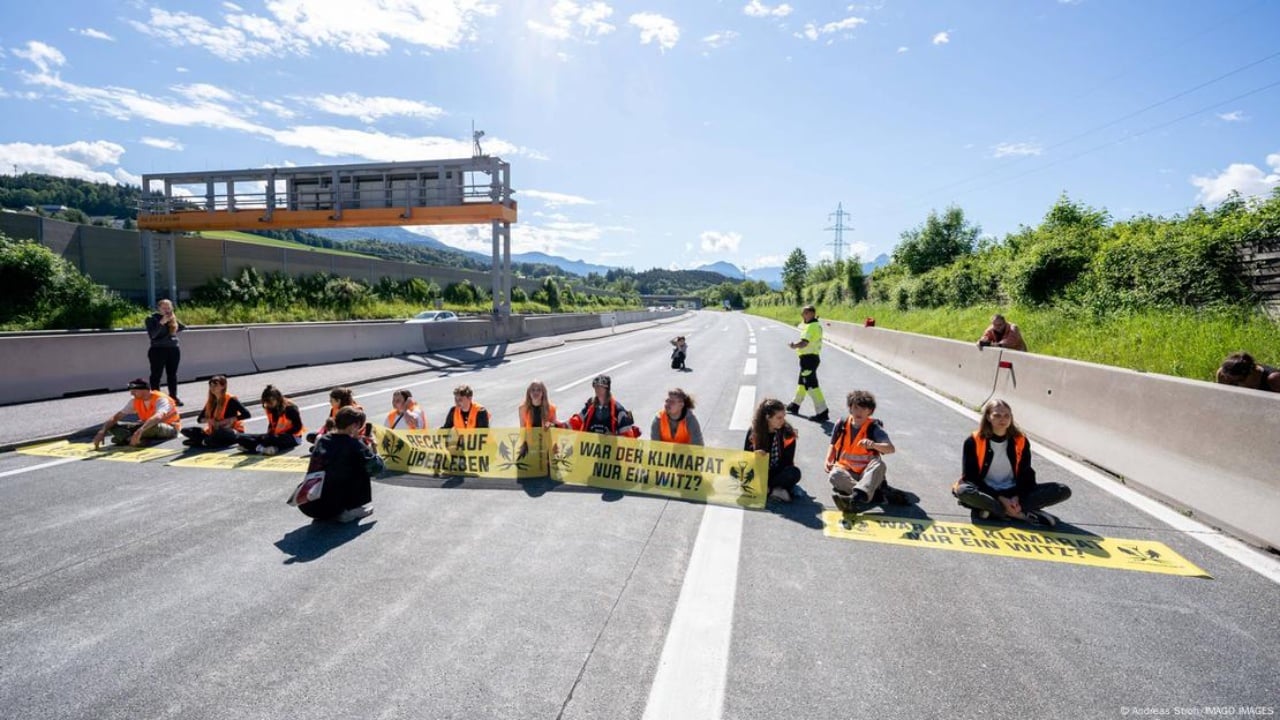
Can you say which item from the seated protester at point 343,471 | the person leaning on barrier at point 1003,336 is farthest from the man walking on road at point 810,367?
the seated protester at point 343,471

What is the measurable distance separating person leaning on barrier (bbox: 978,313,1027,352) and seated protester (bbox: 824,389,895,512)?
538 cm

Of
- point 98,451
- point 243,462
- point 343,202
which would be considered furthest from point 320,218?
point 243,462

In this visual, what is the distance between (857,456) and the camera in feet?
18.6

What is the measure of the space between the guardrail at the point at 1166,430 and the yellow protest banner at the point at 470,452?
20.0 feet

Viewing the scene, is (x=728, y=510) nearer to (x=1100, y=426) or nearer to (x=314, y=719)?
(x=314, y=719)

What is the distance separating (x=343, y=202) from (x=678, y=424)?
1013 inches

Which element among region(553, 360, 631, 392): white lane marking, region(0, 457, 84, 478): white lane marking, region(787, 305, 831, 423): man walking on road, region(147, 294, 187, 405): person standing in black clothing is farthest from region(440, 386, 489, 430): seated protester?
region(147, 294, 187, 405): person standing in black clothing

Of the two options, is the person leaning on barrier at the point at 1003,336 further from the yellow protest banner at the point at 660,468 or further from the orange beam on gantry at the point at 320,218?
the orange beam on gantry at the point at 320,218

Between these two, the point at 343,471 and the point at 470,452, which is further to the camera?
the point at 470,452

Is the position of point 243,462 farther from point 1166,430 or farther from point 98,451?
point 1166,430

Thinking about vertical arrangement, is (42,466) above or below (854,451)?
A: below

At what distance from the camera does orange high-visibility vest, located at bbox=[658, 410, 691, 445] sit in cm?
630

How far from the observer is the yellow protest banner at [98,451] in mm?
7090

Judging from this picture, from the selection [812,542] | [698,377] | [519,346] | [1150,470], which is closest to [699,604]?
[812,542]
